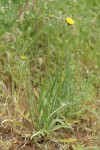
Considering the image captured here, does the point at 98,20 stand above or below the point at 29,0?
below

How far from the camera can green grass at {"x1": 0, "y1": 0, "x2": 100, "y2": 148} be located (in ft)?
8.42

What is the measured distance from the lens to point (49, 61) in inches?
119

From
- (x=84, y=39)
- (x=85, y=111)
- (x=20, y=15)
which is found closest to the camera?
(x=85, y=111)

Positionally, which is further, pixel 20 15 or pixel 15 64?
pixel 20 15

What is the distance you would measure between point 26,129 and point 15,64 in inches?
22.8

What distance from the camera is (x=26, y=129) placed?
2.57 metres

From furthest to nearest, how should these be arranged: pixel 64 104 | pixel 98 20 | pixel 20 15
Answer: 1. pixel 98 20
2. pixel 20 15
3. pixel 64 104

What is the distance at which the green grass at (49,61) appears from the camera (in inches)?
101

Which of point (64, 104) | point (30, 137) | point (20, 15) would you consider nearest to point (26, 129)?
point (30, 137)

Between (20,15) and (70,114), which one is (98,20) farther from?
(70,114)

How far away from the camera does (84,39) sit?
348cm

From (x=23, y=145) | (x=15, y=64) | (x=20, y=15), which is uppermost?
(x=20, y=15)

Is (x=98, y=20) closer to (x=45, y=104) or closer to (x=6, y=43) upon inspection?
(x=6, y=43)

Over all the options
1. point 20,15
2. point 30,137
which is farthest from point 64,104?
point 20,15
